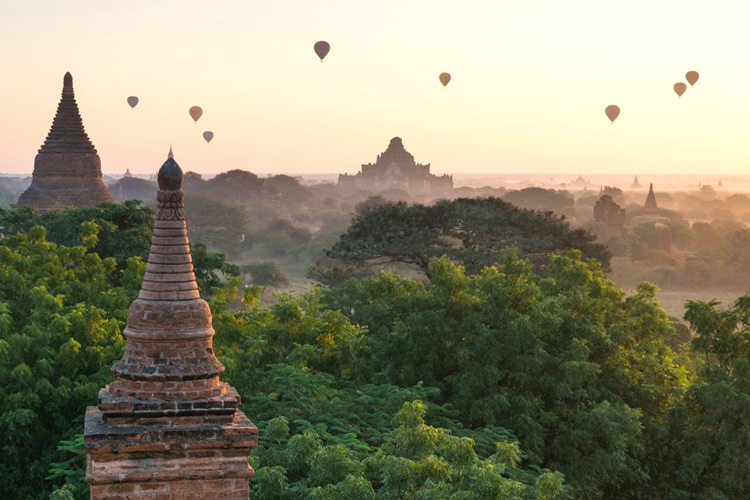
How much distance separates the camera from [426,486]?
14375 mm

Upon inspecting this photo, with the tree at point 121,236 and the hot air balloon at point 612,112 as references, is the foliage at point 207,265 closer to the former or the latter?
the tree at point 121,236

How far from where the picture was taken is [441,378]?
25156 millimetres

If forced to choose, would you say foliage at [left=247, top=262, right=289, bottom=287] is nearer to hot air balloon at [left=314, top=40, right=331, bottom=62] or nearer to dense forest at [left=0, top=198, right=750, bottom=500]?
hot air balloon at [left=314, top=40, right=331, bottom=62]

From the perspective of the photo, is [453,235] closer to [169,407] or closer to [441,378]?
[441,378]

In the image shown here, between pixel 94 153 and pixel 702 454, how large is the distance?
5299 cm

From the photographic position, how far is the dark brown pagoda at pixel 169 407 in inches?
424

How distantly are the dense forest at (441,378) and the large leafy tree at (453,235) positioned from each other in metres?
17.7

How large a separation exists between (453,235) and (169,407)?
4042 cm

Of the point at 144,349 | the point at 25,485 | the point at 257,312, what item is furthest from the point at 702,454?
the point at 144,349

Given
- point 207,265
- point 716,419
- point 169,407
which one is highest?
point 169,407

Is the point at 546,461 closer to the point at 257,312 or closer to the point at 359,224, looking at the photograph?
the point at 257,312

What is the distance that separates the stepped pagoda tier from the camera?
220 ft

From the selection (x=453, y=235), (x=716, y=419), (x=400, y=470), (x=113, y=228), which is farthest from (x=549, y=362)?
(x=453, y=235)

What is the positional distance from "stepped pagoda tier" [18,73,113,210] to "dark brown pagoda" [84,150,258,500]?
5726cm
